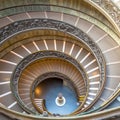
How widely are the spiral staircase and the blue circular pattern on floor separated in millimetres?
769

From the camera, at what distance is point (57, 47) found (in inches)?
648

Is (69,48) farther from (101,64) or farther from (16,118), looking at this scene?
(16,118)

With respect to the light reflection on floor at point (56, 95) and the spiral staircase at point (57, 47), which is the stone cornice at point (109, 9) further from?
the light reflection on floor at point (56, 95)

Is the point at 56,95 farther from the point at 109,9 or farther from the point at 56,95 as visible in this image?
the point at 109,9

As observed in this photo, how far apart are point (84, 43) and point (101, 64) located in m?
2.02

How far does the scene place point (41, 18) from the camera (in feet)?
52.1

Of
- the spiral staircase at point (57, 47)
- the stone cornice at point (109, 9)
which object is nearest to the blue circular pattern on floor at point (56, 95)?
the spiral staircase at point (57, 47)

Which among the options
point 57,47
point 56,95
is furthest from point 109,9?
point 56,95

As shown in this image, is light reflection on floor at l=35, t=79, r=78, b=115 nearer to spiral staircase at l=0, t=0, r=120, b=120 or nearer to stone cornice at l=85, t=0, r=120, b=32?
spiral staircase at l=0, t=0, r=120, b=120

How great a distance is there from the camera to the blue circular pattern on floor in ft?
55.8

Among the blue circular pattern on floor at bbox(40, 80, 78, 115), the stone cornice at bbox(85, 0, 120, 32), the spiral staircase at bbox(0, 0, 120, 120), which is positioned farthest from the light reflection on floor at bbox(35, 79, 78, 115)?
the stone cornice at bbox(85, 0, 120, 32)

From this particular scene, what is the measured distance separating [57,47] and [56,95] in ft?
12.7

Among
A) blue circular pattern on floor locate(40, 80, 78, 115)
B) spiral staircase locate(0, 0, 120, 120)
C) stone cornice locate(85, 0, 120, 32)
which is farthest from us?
blue circular pattern on floor locate(40, 80, 78, 115)

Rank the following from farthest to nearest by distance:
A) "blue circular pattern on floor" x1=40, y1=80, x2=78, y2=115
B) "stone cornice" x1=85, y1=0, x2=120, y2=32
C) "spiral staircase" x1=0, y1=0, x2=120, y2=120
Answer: "blue circular pattern on floor" x1=40, y1=80, x2=78, y2=115 < "spiral staircase" x1=0, y1=0, x2=120, y2=120 < "stone cornice" x1=85, y1=0, x2=120, y2=32
